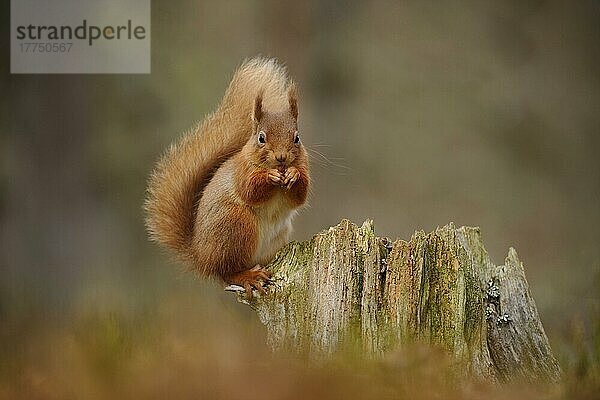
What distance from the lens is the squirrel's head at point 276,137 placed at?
128cm

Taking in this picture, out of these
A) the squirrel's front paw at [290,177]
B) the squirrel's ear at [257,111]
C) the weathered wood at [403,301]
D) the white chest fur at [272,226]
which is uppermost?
the squirrel's ear at [257,111]

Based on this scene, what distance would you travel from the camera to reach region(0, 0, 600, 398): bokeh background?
1947 mm

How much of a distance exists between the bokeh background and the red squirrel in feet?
0.47

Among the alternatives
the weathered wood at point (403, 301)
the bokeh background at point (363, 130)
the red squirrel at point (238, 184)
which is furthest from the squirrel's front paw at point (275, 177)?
the bokeh background at point (363, 130)

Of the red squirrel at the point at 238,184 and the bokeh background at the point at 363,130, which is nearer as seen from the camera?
the red squirrel at the point at 238,184

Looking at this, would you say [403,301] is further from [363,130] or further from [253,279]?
[363,130]

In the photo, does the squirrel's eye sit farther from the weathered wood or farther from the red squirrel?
the weathered wood

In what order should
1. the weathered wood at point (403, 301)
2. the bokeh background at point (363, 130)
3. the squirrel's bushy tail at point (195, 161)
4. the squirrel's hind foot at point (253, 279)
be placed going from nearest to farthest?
the weathered wood at point (403, 301), the squirrel's hind foot at point (253, 279), the squirrel's bushy tail at point (195, 161), the bokeh background at point (363, 130)

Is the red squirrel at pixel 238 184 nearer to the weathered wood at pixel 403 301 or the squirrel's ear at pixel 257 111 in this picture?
the squirrel's ear at pixel 257 111

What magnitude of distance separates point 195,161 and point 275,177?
0.28m

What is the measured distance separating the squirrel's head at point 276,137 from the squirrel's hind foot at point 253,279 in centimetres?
18

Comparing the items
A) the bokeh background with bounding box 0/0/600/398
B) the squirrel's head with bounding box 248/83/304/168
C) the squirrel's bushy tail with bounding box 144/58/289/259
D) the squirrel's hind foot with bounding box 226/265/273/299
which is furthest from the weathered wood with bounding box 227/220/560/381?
the bokeh background with bounding box 0/0/600/398

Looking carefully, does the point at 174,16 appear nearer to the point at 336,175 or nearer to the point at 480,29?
the point at 336,175

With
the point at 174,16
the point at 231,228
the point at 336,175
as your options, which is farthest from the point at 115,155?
the point at 231,228
